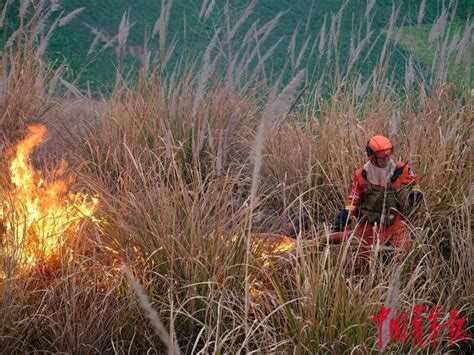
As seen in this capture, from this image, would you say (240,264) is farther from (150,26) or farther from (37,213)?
(150,26)

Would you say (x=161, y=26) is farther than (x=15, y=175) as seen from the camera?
→ Yes

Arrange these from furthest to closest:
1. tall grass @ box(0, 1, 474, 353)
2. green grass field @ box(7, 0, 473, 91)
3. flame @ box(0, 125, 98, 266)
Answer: green grass field @ box(7, 0, 473, 91) < flame @ box(0, 125, 98, 266) < tall grass @ box(0, 1, 474, 353)

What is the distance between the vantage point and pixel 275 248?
9.46 ft

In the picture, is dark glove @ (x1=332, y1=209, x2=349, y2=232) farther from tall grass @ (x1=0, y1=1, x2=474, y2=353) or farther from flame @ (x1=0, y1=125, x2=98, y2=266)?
flame @ (x1=0, y1=125, x2=98, y2=266)

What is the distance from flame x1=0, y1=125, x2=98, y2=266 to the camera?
2.64m

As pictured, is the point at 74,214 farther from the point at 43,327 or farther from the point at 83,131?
the point at 83,131

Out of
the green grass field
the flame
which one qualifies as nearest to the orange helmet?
the flame

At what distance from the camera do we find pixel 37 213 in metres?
2.88

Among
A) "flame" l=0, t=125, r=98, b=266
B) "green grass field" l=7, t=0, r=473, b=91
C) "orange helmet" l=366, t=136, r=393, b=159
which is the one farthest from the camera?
"green grass field" l=7, t=0, r=473, b=91

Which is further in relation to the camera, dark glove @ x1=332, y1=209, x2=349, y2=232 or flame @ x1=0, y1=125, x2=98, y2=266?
dark glove @ x1=332, y1=209, x2=349, y2=232

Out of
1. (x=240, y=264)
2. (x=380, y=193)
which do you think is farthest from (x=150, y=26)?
(x=240, y=264)

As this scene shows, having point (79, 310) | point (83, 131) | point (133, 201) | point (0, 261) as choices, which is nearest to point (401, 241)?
point (133, 201)

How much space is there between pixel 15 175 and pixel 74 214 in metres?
0.35

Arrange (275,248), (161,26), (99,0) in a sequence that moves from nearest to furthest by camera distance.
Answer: (275,248) < (161,26) < (99,0)
